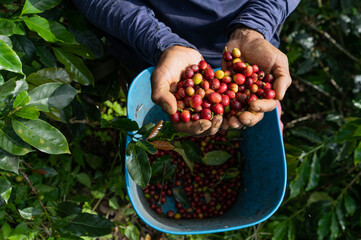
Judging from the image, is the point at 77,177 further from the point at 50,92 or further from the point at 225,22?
the point at 225,22

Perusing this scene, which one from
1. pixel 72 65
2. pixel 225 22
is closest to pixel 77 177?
pixel 72 65

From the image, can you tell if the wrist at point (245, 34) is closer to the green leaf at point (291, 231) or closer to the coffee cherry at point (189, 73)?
the coffee cherry at point (189, 73)

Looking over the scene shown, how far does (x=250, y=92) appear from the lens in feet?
5.56

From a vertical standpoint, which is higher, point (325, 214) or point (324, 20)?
point (324, 20)

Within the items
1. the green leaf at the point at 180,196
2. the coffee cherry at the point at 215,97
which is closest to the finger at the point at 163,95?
the coffee cherry at the point at 215,97

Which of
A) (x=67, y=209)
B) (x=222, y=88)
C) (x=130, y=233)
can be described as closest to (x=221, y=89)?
(x=222, y=88)

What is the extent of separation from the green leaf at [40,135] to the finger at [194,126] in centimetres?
53

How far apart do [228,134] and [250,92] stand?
0.58m

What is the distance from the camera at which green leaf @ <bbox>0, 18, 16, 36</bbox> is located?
121 cm

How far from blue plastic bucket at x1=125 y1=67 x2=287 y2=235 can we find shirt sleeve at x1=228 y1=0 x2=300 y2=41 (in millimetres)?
453

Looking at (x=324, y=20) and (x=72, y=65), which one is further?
(x=324, y=20)

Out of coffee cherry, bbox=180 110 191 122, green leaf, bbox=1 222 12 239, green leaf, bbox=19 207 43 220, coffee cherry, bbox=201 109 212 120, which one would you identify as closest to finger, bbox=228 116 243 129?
coffee cherry, bbox=201 109 212 120

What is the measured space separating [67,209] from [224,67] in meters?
1.17

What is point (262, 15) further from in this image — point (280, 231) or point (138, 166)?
point (280, 231)
